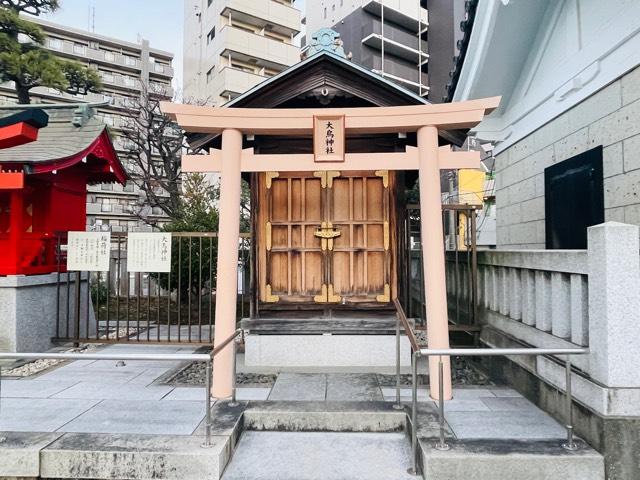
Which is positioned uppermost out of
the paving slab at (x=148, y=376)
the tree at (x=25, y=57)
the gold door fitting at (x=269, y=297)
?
the tree at (x=25, y=57)

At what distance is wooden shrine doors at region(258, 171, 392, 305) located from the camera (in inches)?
274

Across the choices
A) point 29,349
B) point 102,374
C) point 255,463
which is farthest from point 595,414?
point 29,349

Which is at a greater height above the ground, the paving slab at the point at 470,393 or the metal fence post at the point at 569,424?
the metal fence post at the point at 569,424

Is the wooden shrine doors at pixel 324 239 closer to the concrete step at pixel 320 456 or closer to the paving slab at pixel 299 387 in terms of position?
the paving slab at pixel 299 387

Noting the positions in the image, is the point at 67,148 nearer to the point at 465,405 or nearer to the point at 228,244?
the point at 228,244

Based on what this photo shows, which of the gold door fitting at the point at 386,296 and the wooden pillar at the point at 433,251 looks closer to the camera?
the wooden pillar at the point at 433,251

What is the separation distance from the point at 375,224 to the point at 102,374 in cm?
516

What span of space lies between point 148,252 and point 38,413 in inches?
138

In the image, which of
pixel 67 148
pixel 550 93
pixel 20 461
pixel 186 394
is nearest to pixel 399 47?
pixel 550 93

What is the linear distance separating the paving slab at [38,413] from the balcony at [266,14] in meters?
31.0

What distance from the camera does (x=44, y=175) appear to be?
303 inches

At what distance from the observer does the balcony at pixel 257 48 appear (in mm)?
29016

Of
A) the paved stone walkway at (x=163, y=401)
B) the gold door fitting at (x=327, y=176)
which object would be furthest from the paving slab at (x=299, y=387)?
the gold door fitting at (x=327, y=176)

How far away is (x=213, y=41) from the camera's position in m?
30.4
